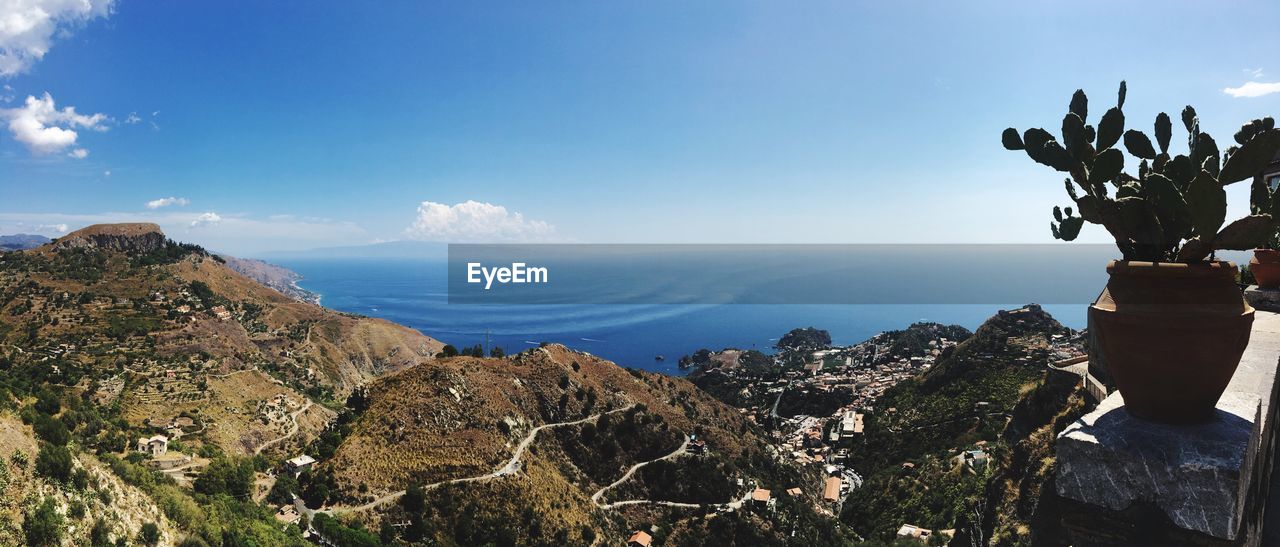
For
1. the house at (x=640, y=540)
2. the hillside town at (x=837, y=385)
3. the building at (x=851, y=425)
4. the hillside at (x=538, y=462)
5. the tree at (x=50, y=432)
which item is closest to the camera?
the tree at (x=50, y=432)

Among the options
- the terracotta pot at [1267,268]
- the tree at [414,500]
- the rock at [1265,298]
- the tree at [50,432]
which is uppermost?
the terracotta pot at [1267,268]

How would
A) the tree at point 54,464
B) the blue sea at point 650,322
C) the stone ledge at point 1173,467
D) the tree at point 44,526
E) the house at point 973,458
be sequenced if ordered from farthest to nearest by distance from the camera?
the blue sea at point 650,322 < the house at point 973,458 < the tree at point 54,464 < the tree at point 44,526 < the stone ledge at point 1173,467

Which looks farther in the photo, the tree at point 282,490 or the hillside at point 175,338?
the hillside at point 175,338

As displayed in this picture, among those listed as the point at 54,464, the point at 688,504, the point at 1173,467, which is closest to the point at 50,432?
the point at 54,464

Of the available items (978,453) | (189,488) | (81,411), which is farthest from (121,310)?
(978,453)

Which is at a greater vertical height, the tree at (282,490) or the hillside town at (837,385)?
the tree at (282,490)

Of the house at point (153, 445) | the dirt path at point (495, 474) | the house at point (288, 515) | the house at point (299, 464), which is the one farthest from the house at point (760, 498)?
the house at point (153, 445)

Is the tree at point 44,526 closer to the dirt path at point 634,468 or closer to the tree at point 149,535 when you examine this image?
the tree at point 149,535

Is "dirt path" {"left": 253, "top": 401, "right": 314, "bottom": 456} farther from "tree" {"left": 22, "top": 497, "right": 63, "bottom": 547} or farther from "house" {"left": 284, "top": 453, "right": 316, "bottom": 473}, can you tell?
"tree" {"left": 22, "top": 497, "right": 63, "bottom": 547}
